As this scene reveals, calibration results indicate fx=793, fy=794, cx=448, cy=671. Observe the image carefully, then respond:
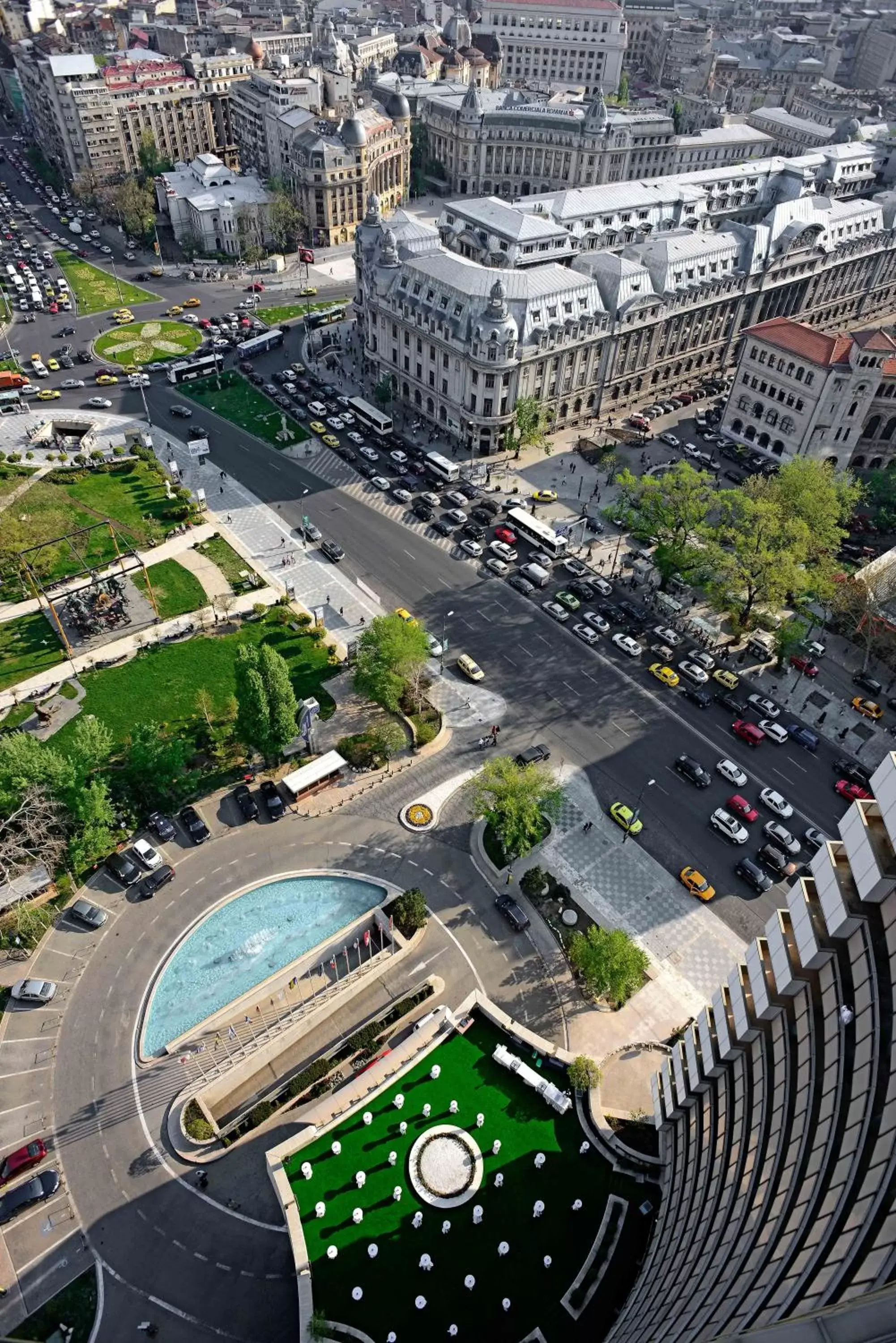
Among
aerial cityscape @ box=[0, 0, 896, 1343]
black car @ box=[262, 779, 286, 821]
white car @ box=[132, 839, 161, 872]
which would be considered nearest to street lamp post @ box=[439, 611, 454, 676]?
aerial cityscape @ box=[0, 0, 896, 1343]

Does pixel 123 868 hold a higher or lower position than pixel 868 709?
higher

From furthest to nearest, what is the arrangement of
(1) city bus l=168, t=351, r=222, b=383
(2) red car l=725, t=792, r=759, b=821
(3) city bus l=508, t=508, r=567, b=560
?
(1) city bus l=168, t=351, r=222, b=383 → (3) city bus l=508, t=508, r=567, b=560 → (2) red car l=725, t=792, r=759, b=821

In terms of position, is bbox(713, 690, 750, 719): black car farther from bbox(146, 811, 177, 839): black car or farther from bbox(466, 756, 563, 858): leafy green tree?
bbox(146, 811, 177, 839): black car

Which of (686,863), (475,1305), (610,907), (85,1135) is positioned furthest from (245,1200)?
(686,863)

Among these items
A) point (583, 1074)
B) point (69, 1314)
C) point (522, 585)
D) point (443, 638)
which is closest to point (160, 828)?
point (69, 1314)

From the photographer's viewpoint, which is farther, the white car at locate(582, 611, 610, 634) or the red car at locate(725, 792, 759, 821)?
the white car at locate(582, 611, 610, 634)

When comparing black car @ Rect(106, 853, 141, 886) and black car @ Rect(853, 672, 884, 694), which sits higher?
black car @ Rect(106, 853, 141, 886)

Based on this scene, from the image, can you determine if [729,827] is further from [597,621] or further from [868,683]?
[597,621]
